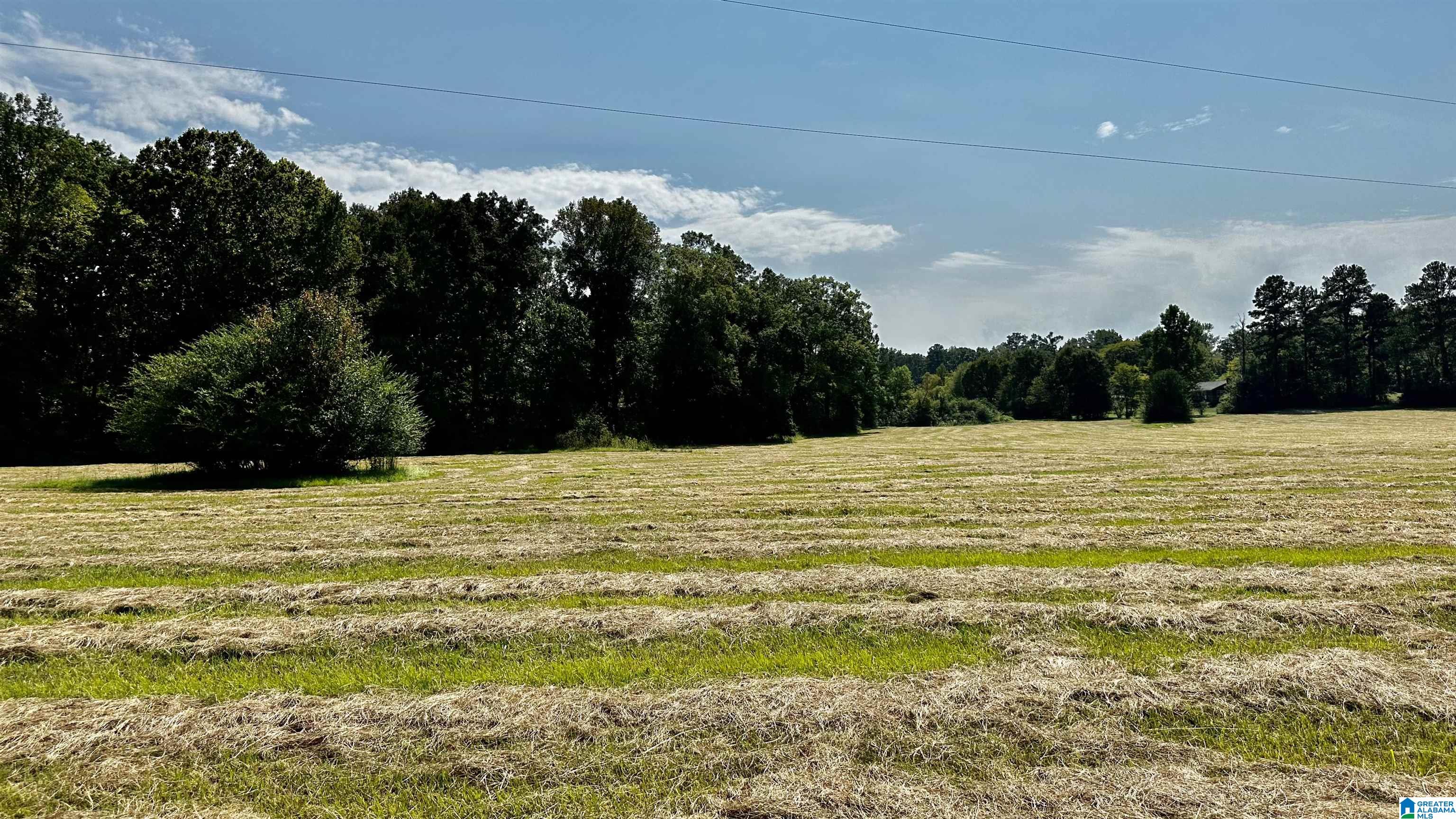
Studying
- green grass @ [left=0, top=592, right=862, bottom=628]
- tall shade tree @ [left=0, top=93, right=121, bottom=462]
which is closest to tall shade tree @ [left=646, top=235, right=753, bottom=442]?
tall shade tree @ [left=0, top=93, right=121, bottom=462]

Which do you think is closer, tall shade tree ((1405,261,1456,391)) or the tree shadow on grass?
the tree shadow on grass

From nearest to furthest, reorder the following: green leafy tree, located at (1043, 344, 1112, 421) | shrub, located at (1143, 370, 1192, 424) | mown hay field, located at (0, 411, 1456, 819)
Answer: mown hay field, located at (0, 411, 1456, 819), shrub, located at (1143, 370, 1192, 424), green leafy tree, located at (1043, 344, 1112, 421)

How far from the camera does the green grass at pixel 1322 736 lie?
3900 millimetres

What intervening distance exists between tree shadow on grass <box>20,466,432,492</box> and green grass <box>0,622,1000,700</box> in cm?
1436

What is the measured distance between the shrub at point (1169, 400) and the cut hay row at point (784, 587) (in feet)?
223

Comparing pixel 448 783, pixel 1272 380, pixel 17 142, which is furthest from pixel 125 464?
pixel 1272 380

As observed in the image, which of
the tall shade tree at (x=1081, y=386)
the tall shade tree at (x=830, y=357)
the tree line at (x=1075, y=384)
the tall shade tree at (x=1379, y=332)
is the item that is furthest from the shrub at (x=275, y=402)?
the tall shade tree at (x=1379, y=332)

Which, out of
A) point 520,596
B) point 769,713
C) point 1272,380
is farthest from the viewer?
point 1272,380

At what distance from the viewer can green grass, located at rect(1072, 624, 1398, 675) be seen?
541 cm

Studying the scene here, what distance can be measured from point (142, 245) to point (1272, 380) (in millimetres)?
103961

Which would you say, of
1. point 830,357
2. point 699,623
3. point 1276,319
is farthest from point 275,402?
point 1276,319

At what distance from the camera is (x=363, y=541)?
10359 millimetres

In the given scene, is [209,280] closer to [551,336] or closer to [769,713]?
[551,336]

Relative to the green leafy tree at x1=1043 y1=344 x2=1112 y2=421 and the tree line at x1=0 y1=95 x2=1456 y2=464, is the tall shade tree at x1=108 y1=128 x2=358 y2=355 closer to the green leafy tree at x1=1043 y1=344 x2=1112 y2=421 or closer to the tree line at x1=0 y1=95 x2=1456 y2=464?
the tree line at x1=0 y1=95 x2=1456 y2=464
